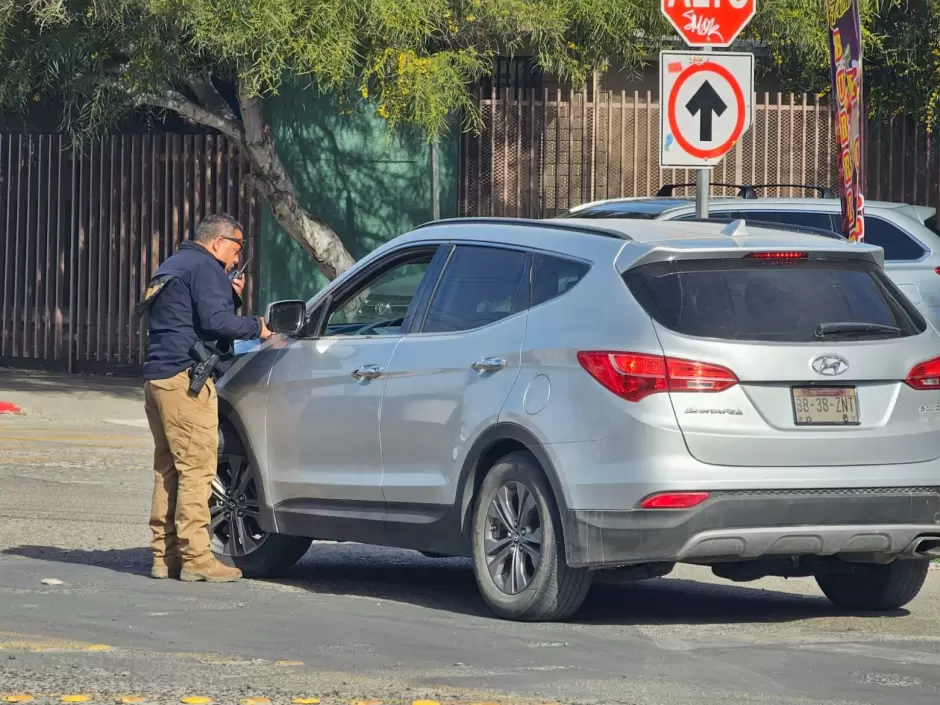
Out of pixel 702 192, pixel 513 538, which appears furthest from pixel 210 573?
pixel 702 192

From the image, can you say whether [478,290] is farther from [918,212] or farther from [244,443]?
[918,212]

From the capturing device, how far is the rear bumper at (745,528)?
25.3 ft

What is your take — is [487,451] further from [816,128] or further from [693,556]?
[816,128]

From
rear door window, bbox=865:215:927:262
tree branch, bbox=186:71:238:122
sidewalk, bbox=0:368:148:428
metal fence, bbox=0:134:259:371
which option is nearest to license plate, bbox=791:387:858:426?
rear door window, bbox=865:215:927:262

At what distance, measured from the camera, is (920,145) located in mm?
21688

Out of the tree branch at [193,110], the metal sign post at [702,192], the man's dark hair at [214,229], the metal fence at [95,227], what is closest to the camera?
the man's dark hair at [214,229]

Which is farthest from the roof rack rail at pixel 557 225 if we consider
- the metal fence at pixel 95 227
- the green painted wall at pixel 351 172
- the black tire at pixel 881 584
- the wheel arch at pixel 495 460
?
the metal fence at pixel 95 227

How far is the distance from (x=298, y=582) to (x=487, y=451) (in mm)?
1870

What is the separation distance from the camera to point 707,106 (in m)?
11.6

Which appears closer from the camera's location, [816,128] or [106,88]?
[106,88]

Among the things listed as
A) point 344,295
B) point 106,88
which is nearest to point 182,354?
point 344,295

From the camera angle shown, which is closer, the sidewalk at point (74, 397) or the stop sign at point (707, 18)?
the stop sign at point (707, 18)

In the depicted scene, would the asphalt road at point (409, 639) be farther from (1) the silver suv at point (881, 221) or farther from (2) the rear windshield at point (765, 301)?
(1) the silver suv at point (881, 221)

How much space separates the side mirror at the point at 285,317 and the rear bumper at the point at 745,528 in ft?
7.29
